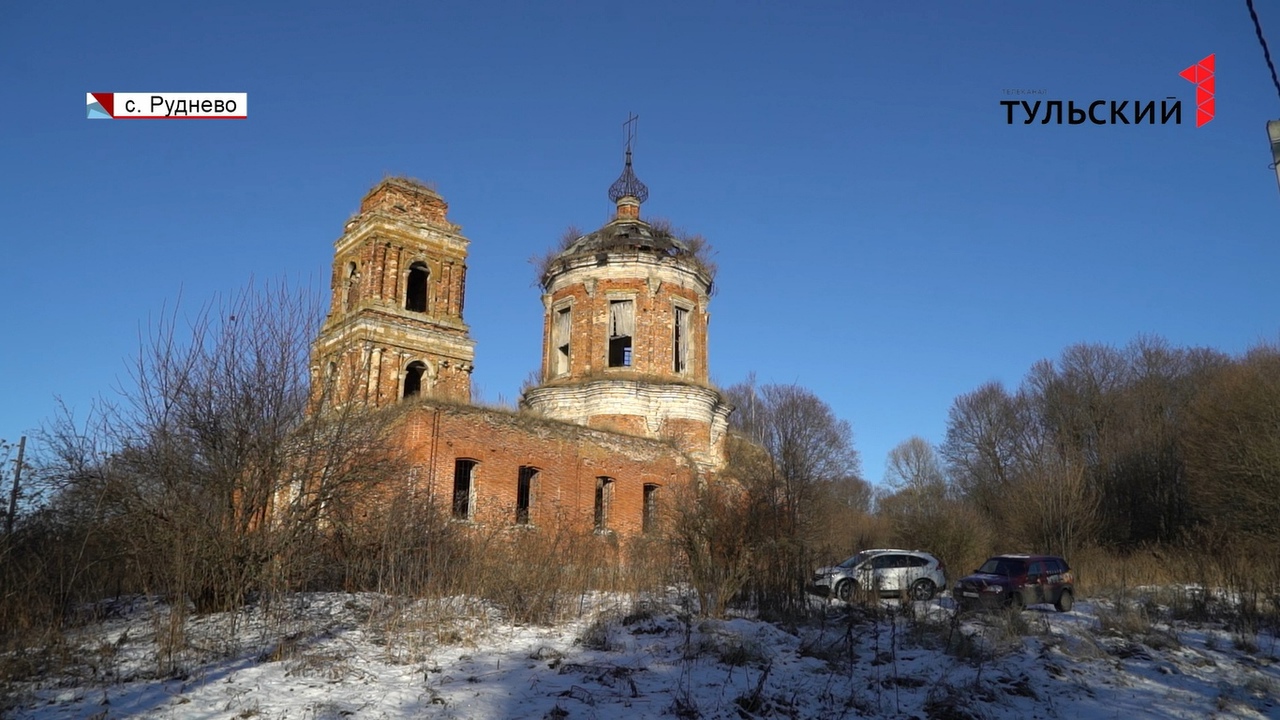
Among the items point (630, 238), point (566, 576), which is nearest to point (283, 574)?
point (566, 576)

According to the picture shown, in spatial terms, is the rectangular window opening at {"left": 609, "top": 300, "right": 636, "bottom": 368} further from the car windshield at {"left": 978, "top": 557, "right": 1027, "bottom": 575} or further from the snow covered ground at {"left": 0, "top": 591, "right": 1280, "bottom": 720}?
the snow covered ground at {"left": 0, "top": 591, "right": 1280, "bottom": 720}

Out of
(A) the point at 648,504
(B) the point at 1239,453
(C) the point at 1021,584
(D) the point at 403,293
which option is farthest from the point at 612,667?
(B) the point at 1239,453

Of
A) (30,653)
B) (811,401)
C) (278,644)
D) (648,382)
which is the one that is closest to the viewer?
(30,653)

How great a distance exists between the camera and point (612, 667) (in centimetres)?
961

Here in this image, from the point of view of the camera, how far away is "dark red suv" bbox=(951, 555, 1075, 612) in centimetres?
1755

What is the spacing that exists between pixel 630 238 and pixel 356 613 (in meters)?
19.8

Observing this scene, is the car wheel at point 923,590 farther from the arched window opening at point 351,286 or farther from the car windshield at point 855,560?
the arched window opening at point 351,286

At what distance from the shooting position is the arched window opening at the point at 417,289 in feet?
113

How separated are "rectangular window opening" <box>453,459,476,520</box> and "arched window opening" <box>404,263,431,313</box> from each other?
13.4 m

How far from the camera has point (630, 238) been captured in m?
29.8

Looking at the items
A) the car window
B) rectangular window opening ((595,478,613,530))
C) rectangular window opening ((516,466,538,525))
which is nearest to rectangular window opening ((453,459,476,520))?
rectangular window opening ((516,466,538,525))

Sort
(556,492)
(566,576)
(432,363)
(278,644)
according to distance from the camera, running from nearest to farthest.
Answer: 1. (278,644)
2. (566,576)
3. (556,492)
4. (432,363)

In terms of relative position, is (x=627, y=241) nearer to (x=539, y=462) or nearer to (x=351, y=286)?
(x=539, y=462)

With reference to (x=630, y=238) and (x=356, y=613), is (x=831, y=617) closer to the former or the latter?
(x=356, y=613)
